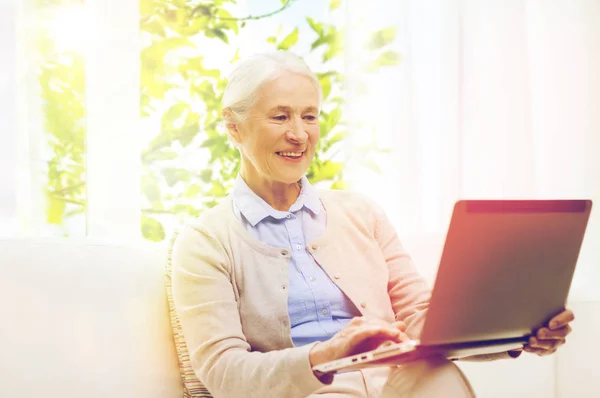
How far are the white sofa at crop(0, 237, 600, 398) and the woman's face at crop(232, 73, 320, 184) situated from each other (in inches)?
13.2

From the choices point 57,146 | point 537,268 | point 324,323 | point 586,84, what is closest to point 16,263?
point 324,323

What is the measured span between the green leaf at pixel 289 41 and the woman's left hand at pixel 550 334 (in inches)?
58.4

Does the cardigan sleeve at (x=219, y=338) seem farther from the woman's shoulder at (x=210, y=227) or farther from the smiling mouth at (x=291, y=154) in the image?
the smiling mouth at (x=291, y=154)

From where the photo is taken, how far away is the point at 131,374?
5.05 feet

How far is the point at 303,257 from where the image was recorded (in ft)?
5.30

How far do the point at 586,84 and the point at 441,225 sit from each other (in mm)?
679

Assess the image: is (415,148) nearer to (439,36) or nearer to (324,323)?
(439,36)

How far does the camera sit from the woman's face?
5.51 feet

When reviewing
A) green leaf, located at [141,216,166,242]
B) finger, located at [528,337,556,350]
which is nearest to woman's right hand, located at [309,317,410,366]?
finger, located at [528,337,556,350]

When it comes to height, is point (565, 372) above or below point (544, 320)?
below

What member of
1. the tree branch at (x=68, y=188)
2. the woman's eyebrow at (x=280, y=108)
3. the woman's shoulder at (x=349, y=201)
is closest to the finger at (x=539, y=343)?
the woman's shoulder at (x=349, y=201)

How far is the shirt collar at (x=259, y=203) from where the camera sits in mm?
1643

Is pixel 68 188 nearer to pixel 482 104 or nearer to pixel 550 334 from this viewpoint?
pixel 482 104

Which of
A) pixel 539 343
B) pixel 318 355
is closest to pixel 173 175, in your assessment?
pixel 318 355
